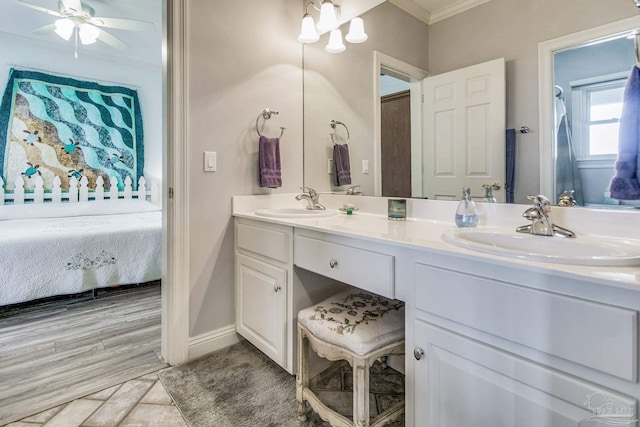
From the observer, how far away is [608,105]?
1.05m

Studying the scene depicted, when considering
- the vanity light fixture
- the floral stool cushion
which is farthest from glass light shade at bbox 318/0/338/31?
the floral stool cushion

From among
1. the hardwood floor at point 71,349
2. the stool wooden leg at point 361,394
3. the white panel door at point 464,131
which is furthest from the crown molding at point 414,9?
the hardwood floor at point 71,349

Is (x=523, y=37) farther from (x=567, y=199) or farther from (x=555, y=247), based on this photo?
(x=555, y=247)

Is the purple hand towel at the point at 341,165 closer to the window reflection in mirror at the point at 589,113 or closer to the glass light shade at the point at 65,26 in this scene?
the window reflection in mirror at the point at 589,113

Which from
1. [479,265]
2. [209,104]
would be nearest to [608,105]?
A: [479,265]

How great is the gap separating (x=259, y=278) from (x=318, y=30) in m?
1.57

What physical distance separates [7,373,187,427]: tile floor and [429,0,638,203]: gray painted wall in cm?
168

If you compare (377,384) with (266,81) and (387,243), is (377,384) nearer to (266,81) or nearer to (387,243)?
(387,243)

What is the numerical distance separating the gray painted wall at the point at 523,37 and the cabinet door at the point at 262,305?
111 cm

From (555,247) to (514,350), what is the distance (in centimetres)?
40

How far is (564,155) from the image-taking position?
116 cm

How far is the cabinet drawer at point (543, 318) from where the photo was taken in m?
0.62

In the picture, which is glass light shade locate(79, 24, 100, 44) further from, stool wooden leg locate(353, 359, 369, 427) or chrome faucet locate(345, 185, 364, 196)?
stool wooden leg locate(353, 359, 369, 427)

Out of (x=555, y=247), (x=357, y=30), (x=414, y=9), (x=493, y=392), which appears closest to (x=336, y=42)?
(x=357, y=30)
